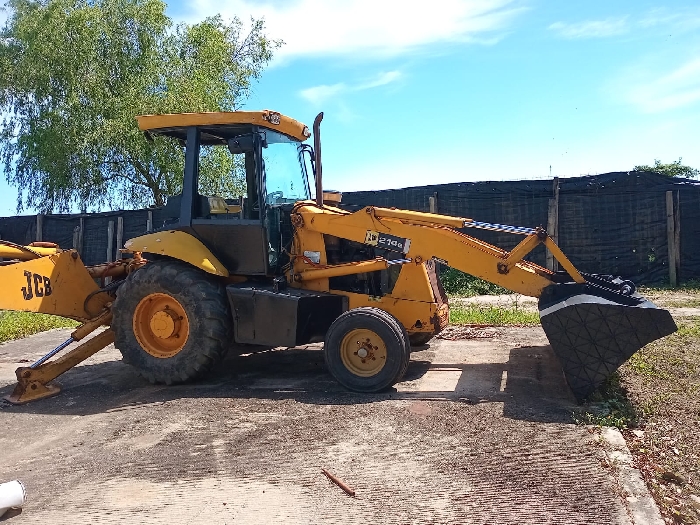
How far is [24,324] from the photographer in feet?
38.0

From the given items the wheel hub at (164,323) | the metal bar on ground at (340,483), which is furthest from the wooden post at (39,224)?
the metal bar on ground at (340,483)

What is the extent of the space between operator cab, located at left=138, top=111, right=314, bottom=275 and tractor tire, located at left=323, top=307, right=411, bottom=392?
116 cm

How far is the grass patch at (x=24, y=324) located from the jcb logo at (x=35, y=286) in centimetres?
438

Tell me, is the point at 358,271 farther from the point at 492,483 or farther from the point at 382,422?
the point at 492,483

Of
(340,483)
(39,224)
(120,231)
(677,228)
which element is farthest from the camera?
(39,224)

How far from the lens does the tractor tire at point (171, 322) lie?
6359 millimetres

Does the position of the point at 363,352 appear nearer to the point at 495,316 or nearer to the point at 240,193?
the point at 240,193

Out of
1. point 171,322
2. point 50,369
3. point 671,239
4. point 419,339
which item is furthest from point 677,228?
point 50,369

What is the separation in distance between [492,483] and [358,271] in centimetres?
314

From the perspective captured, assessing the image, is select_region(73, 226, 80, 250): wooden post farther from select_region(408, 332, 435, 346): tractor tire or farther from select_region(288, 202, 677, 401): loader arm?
select_region(408, 332, 435, 346): tractor tire

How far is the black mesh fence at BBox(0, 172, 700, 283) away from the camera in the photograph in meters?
12.4

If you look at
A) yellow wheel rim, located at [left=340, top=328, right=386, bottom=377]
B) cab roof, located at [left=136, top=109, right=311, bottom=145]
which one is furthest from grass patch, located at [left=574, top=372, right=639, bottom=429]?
cab roof, located at [left=136, top=109, right=311, bottom=145]

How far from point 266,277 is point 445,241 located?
1.90 m

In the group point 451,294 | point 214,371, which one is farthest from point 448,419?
point 451,294
